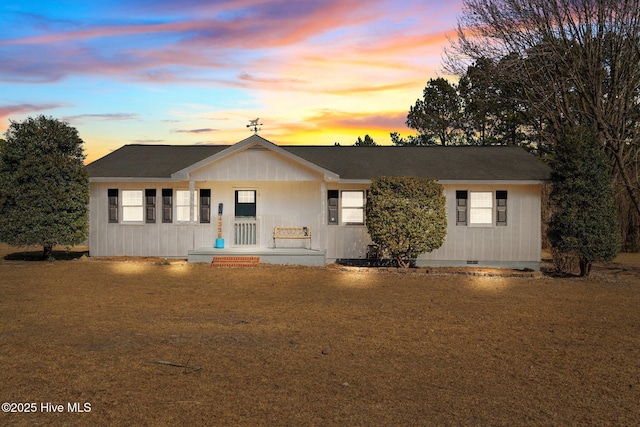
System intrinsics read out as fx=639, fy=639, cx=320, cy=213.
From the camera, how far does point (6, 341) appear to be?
32.7 feet

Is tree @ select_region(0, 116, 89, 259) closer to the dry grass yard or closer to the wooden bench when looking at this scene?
the dry grass yard

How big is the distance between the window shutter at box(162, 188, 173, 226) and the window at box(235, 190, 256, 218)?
2337 mm

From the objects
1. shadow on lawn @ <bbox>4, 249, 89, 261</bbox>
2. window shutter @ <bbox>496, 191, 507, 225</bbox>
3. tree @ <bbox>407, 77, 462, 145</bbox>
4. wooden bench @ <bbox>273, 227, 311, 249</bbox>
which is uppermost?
tree @ <bbox>407, 77, 462, 145</bbox>

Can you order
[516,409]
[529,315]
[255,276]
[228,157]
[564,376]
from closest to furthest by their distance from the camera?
[516,409] → [564,376] → [529,315] → [255,276] → [228,157]

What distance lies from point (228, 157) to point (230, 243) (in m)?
3.22

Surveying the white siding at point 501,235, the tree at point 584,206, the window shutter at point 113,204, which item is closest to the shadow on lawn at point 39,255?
the window shutter at point 113,204

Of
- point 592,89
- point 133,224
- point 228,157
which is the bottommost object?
point 133,224

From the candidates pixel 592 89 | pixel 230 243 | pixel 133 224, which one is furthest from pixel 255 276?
pixel 592 89

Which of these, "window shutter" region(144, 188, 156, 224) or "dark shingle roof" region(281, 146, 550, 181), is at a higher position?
"dark shingle roof" region(281, 146, 550, 181)

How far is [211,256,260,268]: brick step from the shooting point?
20.4m

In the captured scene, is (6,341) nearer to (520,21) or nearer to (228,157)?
(228,157)

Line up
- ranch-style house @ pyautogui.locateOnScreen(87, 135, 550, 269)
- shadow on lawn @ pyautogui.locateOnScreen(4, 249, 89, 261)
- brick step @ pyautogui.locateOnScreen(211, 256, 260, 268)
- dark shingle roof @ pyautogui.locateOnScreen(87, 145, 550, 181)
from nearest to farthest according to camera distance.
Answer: brick step @ pyautogui.locateOnScreen(211, 256, 260, 268) → ranch-style house @ pyautogui.locateOnScreen(87, 135, 550, 269) → dark shingle roof @ pyautogui.locateOnScreen(87, 145, 550, 181) → shadow on lawn @ pyautogui.locateOnScreen(4, 249, 89, 261)

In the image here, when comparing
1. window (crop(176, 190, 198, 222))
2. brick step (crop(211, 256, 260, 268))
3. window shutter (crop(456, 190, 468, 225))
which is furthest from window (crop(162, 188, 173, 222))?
window shutter (crop(456, 190, 468, 225))

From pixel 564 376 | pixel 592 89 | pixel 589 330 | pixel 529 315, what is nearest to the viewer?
pixel 564 376
